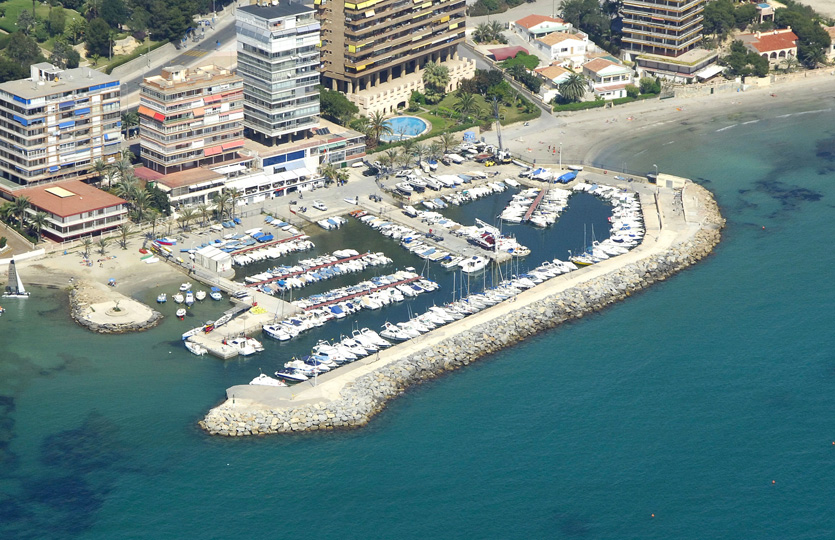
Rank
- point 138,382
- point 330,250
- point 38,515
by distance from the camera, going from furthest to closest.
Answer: point 330,250 < point 138,382 < point 38,515

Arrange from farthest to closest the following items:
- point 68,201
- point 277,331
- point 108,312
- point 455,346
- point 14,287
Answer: point 68,201 < point 14,287 < point 108,312 < point 277,331 < point 455,346

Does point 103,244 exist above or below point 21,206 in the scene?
below

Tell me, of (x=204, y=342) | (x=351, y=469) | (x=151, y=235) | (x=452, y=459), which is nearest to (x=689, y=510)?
(x=452, y=459)

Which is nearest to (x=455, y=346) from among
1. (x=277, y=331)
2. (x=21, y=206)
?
(x=277, y=331)

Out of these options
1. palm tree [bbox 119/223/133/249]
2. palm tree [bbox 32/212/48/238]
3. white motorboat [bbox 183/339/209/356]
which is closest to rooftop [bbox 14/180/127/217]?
palm tree [bbox 32/212/48/238]

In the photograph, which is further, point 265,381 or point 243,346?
point 243,346

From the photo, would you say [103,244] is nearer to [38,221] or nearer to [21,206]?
[38,221]

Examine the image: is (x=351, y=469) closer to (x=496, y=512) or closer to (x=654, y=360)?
(x=496, y=512)
